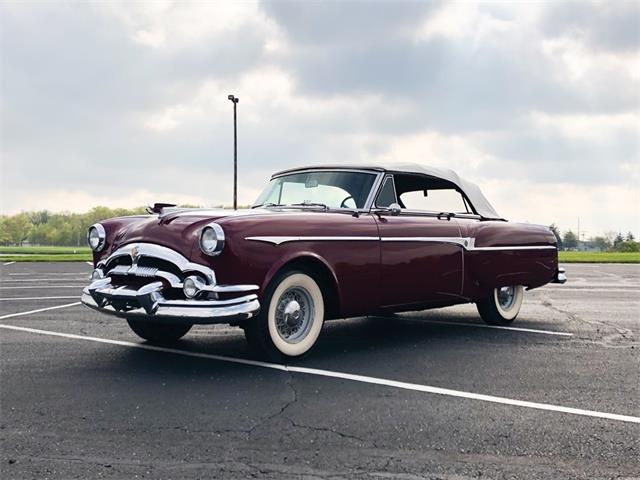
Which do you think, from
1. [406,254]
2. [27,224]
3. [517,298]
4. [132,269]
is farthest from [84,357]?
Result: [27,224]

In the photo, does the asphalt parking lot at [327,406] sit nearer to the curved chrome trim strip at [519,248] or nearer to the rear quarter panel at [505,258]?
the rear quarter panel at [505,258]

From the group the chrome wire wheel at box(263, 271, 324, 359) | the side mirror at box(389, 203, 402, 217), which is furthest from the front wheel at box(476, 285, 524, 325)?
the chrome wire wheel at box(263, 271, 324, 359)

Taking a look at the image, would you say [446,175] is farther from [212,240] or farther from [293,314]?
[212,240]

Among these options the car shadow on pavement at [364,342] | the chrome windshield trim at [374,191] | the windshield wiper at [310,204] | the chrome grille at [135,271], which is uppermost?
the chrome windshield trim at [374,191]

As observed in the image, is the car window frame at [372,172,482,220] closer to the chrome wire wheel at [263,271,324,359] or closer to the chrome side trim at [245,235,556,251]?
the chrome side trim at [245,235,556,251]

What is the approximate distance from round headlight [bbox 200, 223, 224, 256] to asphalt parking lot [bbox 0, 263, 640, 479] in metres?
0.90

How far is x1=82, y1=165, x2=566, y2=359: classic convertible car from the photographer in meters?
4.58

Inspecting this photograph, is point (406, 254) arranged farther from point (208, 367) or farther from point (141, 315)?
point (141, 315)

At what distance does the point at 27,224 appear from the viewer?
84.9 meters

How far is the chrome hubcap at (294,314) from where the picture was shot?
16.3ft

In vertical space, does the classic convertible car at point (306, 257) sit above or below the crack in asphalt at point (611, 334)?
above

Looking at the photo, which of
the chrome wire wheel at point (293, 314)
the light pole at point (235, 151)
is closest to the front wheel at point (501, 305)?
the chrome wire wheel at point (293, 314)

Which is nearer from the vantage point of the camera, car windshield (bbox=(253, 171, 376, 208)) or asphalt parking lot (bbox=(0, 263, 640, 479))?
asphalt parking lot (bbox=(0, 263, 640, 479))

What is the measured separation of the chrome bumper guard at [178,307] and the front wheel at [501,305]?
11.7 feet
